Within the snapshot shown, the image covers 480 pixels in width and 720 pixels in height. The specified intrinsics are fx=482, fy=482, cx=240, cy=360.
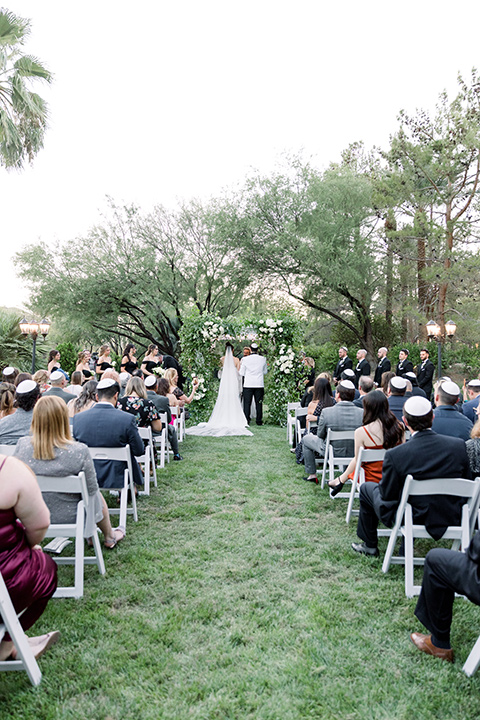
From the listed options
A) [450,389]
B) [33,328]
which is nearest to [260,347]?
[33,328]

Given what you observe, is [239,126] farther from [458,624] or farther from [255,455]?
[458,624]

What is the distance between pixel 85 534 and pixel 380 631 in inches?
80.4

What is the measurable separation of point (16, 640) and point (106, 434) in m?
2.41

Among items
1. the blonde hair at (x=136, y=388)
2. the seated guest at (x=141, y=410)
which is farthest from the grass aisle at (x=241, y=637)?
the blonde hair at (x=136, y=388)

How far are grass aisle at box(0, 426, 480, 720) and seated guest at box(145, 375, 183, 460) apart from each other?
9.43 feet

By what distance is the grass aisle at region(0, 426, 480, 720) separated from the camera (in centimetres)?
226

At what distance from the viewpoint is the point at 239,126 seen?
27.6 metres

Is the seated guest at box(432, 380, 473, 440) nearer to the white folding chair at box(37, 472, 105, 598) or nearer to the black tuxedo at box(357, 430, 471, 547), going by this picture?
the black tuxedo at box(357, 430, 471, 547)

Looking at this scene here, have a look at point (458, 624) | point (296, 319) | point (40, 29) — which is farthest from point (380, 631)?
point (40, 29)

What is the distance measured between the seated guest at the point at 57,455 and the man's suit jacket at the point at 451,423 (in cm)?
330

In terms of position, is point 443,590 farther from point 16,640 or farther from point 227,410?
point 227,410

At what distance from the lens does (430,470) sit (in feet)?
11.0

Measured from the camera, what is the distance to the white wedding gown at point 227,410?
11211 millimetres

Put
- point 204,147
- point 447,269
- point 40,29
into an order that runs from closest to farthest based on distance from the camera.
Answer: point 40,29 → point 447,269 → point 204,147
